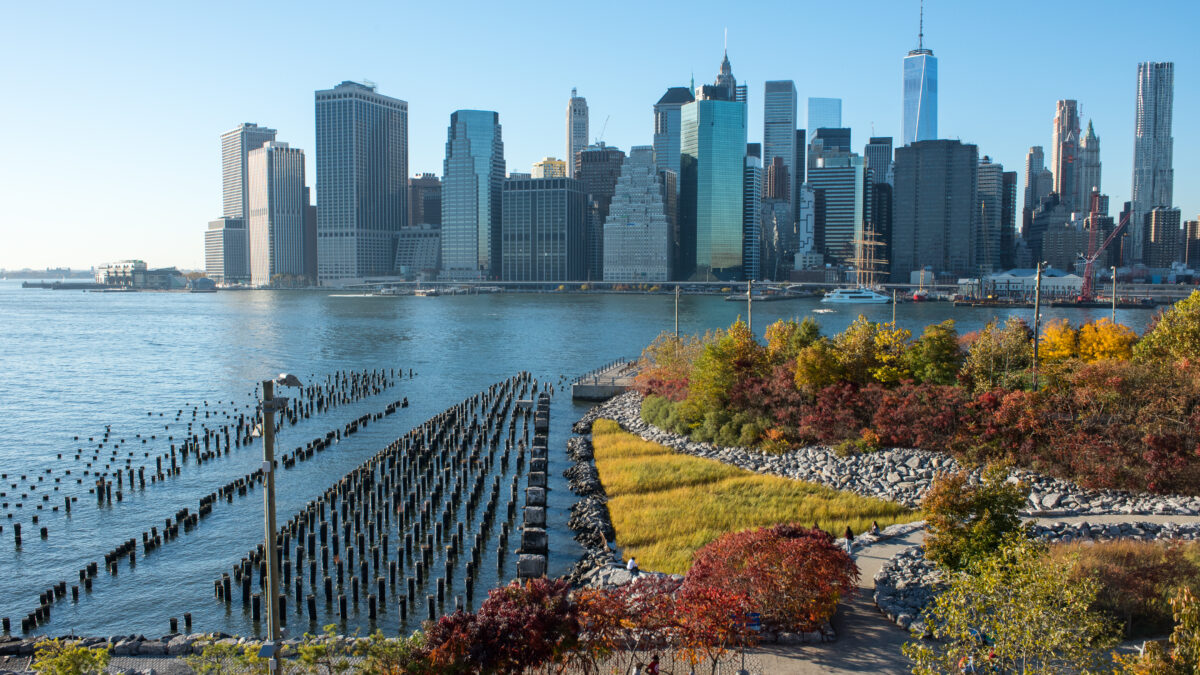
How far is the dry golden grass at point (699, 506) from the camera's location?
28.1 m

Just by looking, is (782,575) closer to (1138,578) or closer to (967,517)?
(967,517)

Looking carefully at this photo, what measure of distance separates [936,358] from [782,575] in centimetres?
2438

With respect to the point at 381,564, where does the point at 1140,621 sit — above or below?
above

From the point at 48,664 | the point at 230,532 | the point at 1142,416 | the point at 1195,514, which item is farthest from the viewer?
the point at 230,532

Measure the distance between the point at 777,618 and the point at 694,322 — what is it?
126 metres

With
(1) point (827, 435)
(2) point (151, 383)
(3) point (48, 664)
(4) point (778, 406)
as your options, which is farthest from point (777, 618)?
(2) point (151, 383)

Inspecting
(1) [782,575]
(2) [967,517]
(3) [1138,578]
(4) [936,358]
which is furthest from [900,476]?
(1) [782,575]

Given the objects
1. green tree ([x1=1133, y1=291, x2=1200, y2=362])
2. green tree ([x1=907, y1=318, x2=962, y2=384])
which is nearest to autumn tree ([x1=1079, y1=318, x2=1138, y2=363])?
green tree ([x1=1133, y1=291, x2=1200, y2=362])

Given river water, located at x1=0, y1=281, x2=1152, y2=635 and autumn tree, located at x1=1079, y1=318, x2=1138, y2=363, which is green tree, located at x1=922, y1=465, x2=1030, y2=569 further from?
autumn tree, located at x1=1079, y1=318, x2=1138, y2=363

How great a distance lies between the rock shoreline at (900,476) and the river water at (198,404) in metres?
8.47

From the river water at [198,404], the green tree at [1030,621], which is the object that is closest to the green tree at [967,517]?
the green tree at [1030,621]

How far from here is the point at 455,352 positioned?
104 meters

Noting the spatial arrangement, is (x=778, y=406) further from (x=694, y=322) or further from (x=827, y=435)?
(x=694, y=322)

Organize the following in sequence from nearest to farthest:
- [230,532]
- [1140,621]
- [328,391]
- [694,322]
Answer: [1140,621] < [230,532] < [328,391] < [694,322]
